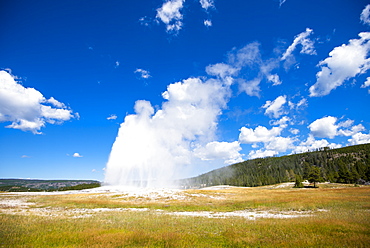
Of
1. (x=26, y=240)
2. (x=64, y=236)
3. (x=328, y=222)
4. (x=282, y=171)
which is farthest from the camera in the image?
(x=282, y=171)

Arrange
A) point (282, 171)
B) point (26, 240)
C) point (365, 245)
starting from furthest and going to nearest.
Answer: point (282, 171) < point (26, 240) < point (365, 245)

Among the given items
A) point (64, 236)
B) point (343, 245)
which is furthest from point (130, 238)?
point (343, 245)

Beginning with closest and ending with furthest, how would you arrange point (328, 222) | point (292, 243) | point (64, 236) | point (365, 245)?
1. point (365, 245)
2. point (292, 243)
3. point (64, 236)
4. point (328, 222)

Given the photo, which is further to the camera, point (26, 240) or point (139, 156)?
point (139, 156)

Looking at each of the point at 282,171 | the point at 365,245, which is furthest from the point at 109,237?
the point at 282,171

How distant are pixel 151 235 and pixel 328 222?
52.5 feet

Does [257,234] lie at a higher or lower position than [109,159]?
lower

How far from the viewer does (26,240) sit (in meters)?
13.1

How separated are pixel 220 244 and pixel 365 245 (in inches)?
332

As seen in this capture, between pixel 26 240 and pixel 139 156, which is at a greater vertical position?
pixel 139 156

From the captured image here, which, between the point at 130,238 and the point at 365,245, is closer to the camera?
the point at 365,245

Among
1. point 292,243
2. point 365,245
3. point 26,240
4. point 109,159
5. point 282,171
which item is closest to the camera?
point 365,245

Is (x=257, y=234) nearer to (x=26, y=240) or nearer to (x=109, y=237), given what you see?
(x=109, y=237)

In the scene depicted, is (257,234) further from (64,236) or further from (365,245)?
(64,236)
